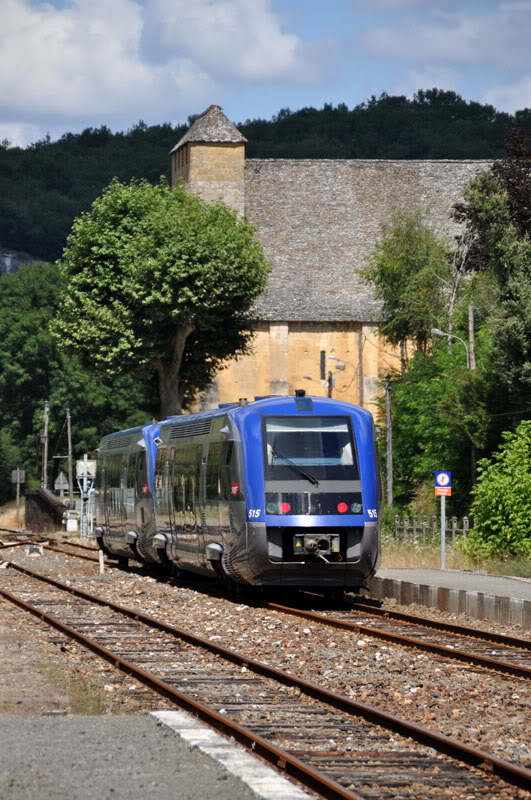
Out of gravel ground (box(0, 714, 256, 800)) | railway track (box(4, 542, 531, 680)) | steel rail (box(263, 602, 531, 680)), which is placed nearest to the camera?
gravel ground (box(0, 714, 256, 800))

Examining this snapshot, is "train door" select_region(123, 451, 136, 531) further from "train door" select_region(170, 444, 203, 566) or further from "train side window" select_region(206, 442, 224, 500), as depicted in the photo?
"train side window" select_region(206, 442, 224, 500)

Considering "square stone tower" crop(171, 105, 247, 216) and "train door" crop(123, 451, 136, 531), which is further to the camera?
"square stone tower" crop(171, 105, 247, 216)

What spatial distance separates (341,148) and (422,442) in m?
95.9

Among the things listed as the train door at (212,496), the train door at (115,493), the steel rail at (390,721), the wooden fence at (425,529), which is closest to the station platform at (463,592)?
the train door at (212,496)

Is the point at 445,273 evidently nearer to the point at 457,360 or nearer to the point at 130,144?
the point at 457,360

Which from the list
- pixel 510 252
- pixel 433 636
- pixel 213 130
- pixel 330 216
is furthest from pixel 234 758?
pixel 330 216

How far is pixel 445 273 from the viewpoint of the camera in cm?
6800

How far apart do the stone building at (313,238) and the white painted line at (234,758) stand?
67552 millimetres

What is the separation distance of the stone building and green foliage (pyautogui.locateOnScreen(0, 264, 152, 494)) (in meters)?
22.8

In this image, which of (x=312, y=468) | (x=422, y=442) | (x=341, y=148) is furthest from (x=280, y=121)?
(x=312, y=468)

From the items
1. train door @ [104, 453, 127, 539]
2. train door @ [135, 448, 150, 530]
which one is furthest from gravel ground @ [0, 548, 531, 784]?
train door @ [104, 453, 127, 539]

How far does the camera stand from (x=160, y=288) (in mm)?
61500

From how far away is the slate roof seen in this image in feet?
275

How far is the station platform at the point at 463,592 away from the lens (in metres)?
19.5
